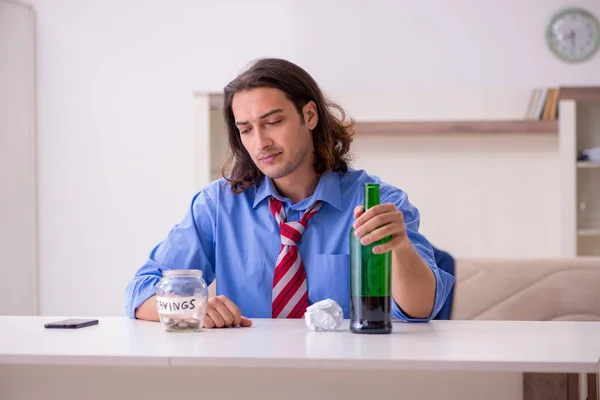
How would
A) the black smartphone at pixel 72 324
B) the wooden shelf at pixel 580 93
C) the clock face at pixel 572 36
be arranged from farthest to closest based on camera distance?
the clock face at pixel 572 36 → the wooden shelf at pixel 580 93 → the black smartphone at pixel 72 324

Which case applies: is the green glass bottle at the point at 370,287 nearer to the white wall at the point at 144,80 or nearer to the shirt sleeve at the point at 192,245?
the shirt sleeve at the point at 192,245

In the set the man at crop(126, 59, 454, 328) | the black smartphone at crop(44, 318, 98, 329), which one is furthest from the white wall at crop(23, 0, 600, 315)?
the black smartphone at crop(44, 318, 98, 329)

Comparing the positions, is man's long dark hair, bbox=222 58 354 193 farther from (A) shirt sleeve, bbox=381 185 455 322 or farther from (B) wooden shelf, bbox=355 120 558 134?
(B) wooden shelf, bbox=355 120 558 134

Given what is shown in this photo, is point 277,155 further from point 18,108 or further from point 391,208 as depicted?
point 18,108

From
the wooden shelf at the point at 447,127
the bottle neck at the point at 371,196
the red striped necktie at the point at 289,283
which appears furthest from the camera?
the wooden shelf at the point at 447,127

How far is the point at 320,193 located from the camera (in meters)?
2.02

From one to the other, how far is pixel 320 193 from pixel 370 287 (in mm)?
600

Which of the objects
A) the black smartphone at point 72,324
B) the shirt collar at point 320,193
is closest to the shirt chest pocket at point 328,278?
the shirt collar at point 320,193

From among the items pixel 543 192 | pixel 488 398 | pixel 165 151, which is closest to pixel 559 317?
pixel 488 398

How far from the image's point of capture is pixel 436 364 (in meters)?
1.15

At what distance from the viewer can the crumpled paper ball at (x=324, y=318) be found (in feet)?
4.92

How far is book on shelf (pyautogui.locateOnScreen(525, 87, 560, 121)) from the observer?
4328 millimetres

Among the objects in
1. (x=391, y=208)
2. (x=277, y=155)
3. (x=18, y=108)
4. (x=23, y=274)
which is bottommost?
(x=23, y=274)

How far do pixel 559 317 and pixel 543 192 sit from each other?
8.68 feet
